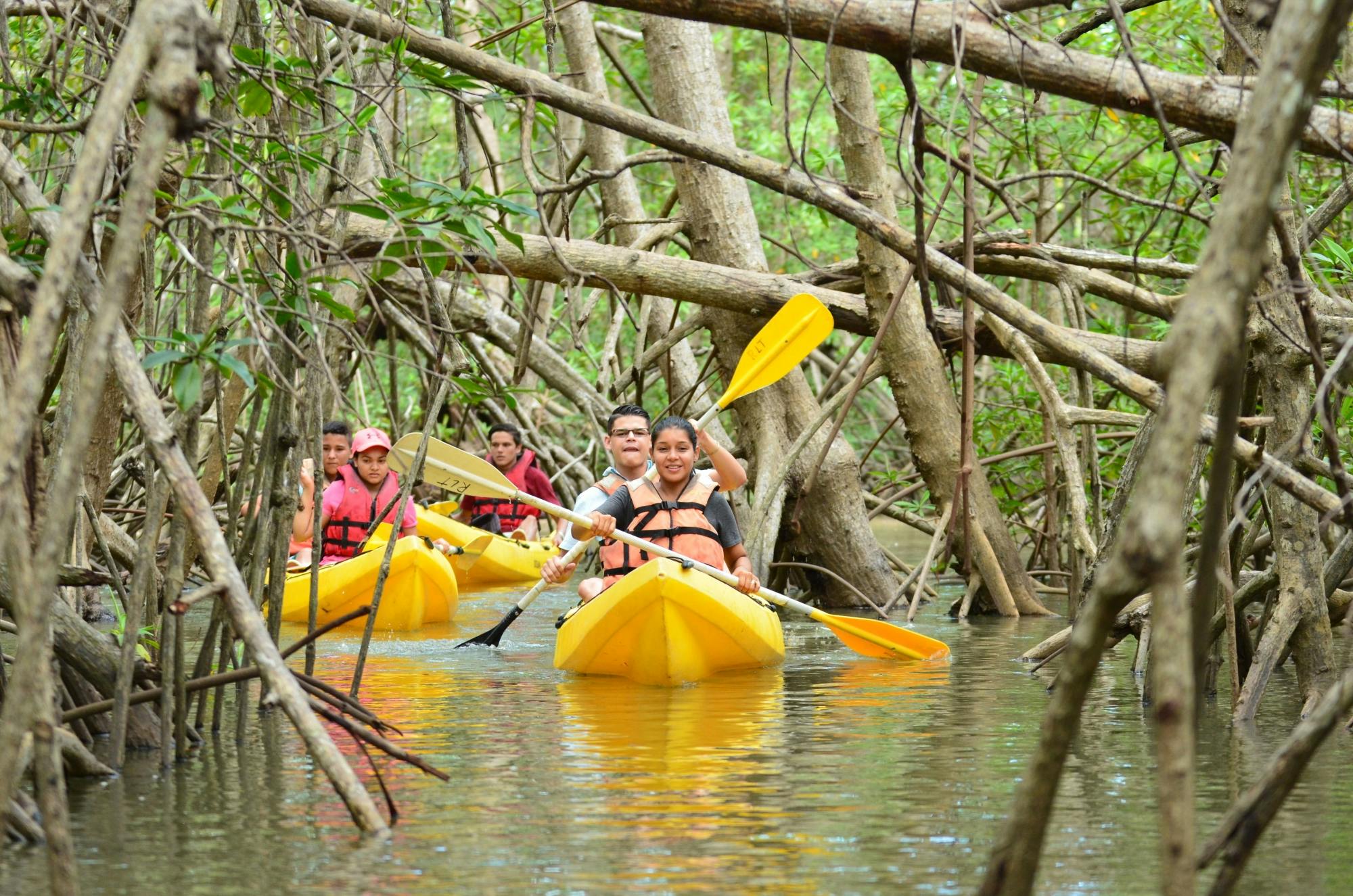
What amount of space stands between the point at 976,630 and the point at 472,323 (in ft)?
11.5

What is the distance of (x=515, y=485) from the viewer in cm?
1141

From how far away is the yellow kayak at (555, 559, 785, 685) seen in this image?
6172 millimetres

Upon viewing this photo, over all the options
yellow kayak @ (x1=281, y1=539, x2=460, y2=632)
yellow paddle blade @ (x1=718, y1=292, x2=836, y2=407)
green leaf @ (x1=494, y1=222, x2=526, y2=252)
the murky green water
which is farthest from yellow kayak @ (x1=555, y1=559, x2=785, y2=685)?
green leaf @ (x1=494, y1=222, x2=526, y2=252)

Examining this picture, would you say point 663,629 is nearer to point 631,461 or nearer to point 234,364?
point 631,461

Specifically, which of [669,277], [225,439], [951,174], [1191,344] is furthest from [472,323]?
[1191,344]

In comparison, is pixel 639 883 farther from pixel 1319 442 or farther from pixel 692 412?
pixel 692 412

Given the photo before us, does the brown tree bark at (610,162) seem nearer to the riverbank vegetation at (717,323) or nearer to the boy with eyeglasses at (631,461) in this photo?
the riverbank vegetation at (717,323)

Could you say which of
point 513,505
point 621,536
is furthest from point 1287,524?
point 513,505

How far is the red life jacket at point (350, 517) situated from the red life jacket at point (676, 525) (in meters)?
2.75

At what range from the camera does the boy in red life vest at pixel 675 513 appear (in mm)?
6848

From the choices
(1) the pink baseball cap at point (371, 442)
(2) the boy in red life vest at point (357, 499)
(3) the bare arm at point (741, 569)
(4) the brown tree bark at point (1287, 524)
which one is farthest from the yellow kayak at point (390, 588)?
(4) the brown tree bark at point (1287, 524)

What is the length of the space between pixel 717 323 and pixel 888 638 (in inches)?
93.4

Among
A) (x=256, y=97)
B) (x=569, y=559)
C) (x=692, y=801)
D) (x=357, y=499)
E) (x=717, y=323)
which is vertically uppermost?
(x=717, y=323)

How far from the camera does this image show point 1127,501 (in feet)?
16.9
